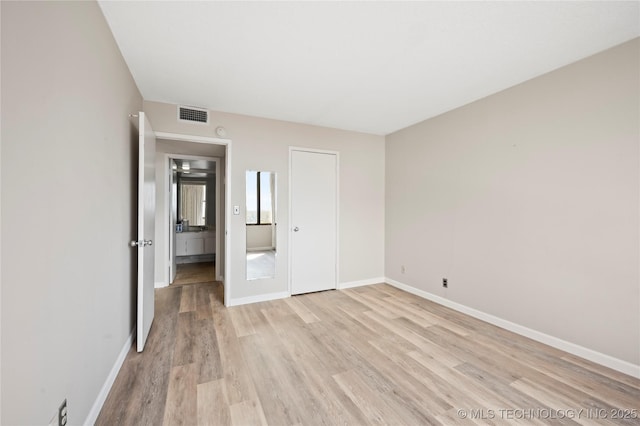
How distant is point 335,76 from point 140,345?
2993 mm

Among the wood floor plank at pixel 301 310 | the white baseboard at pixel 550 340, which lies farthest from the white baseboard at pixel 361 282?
the white baseboard at pixel 550 340

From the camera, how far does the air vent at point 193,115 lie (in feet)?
10.5

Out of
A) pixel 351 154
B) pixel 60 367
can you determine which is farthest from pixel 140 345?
pixel 351 154

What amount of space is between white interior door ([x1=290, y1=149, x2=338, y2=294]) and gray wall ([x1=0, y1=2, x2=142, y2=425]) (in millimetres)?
2225

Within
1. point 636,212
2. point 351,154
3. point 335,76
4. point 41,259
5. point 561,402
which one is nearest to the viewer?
point 41,259

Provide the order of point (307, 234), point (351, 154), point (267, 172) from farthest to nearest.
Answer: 1. point (351, 154)
2. point (307, 234)
3. point (267, 172)

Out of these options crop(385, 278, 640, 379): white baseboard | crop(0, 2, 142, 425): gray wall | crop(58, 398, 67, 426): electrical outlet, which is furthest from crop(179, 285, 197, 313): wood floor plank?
crop(385, 278, 640, 379): white baseboard

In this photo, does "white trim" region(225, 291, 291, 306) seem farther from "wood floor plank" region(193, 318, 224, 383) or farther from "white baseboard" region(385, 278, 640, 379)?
"white baseboard" region(385, 278, 640, 379)

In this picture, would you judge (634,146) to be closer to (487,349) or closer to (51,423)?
(487,349)

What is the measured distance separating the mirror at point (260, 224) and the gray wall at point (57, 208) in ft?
5.53

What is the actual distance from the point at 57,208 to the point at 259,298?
2732 mm

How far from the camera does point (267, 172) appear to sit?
3682mm

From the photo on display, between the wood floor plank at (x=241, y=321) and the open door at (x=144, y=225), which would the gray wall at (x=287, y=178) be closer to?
the wood floor plank at (x=241, y=321)

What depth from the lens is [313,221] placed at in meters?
4.00
